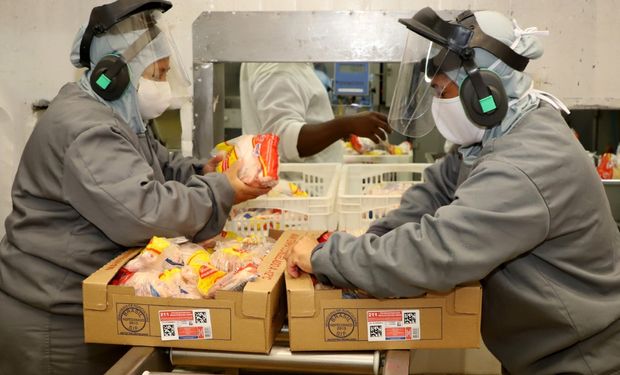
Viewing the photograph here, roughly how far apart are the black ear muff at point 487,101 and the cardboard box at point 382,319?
464 mm

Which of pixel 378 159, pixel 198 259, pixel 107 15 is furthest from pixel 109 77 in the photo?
pixel 378 159

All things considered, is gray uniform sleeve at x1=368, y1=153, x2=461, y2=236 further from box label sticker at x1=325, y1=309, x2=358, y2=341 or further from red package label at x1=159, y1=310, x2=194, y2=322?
red package label at x1=159, y1=310, x2=194, y2=322

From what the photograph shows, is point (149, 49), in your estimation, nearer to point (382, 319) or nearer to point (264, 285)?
point (264, 285)

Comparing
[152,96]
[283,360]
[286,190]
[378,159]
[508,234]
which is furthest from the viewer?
[378,159]

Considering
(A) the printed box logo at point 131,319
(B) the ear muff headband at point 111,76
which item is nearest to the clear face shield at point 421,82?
(B) the ear muff headband at point 111,76

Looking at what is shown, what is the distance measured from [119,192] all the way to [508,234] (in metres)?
1.09

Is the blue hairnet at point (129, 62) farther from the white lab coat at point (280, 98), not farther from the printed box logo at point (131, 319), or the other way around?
the white lab coat at point (280, 98)

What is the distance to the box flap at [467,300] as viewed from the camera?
1.74 m

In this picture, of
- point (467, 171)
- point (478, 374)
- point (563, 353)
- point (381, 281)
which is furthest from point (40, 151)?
point (478, 374)

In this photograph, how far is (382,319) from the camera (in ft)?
5.72

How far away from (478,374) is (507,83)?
1885 millimetres

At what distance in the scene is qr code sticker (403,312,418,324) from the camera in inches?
68.6

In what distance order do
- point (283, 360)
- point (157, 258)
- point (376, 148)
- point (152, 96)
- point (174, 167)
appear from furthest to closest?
point (376, 148) → point (174, 167) → point (152, 96) → point (157, 258) → point (283, 360)

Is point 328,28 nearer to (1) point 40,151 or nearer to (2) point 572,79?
(2) point 572,79
